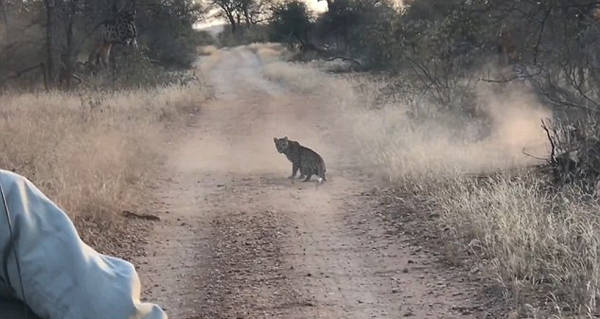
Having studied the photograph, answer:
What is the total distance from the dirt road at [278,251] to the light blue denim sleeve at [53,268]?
3428mm

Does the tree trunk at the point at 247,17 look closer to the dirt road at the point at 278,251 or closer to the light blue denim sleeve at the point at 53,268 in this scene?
the dirt road at the point at 278,251

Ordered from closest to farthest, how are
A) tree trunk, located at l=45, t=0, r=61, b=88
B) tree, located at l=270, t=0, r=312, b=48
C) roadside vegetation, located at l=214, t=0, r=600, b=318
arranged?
roadside vegetation, located at l=214, t=0, r=600, b=318
tree trunk, located at l=45, t=0, r=61, b=88
tree, located at l=270, t=0, r=312, b=48

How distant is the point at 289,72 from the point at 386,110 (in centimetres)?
1601

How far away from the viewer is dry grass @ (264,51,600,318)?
4.87 m

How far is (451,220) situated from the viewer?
644cm

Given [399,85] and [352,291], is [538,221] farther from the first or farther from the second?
[399,85]

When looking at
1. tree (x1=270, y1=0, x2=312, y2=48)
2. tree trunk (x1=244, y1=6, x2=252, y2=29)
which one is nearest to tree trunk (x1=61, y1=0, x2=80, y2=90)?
tree (x1=270, y1=0, x2=312, y2=48)

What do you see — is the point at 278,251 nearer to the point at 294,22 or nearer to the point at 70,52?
the point at 70,52

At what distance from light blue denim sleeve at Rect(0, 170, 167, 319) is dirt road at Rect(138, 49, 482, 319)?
343cm

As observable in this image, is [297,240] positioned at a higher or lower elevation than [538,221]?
lower

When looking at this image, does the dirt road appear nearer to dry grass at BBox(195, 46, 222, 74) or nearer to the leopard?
the leopard

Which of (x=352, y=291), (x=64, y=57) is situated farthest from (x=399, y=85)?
(x=352, y=291)

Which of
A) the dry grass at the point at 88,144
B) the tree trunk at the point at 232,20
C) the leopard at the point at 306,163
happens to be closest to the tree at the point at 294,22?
the dry grass at the point at 88,144

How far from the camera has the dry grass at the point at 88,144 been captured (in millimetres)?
7418
